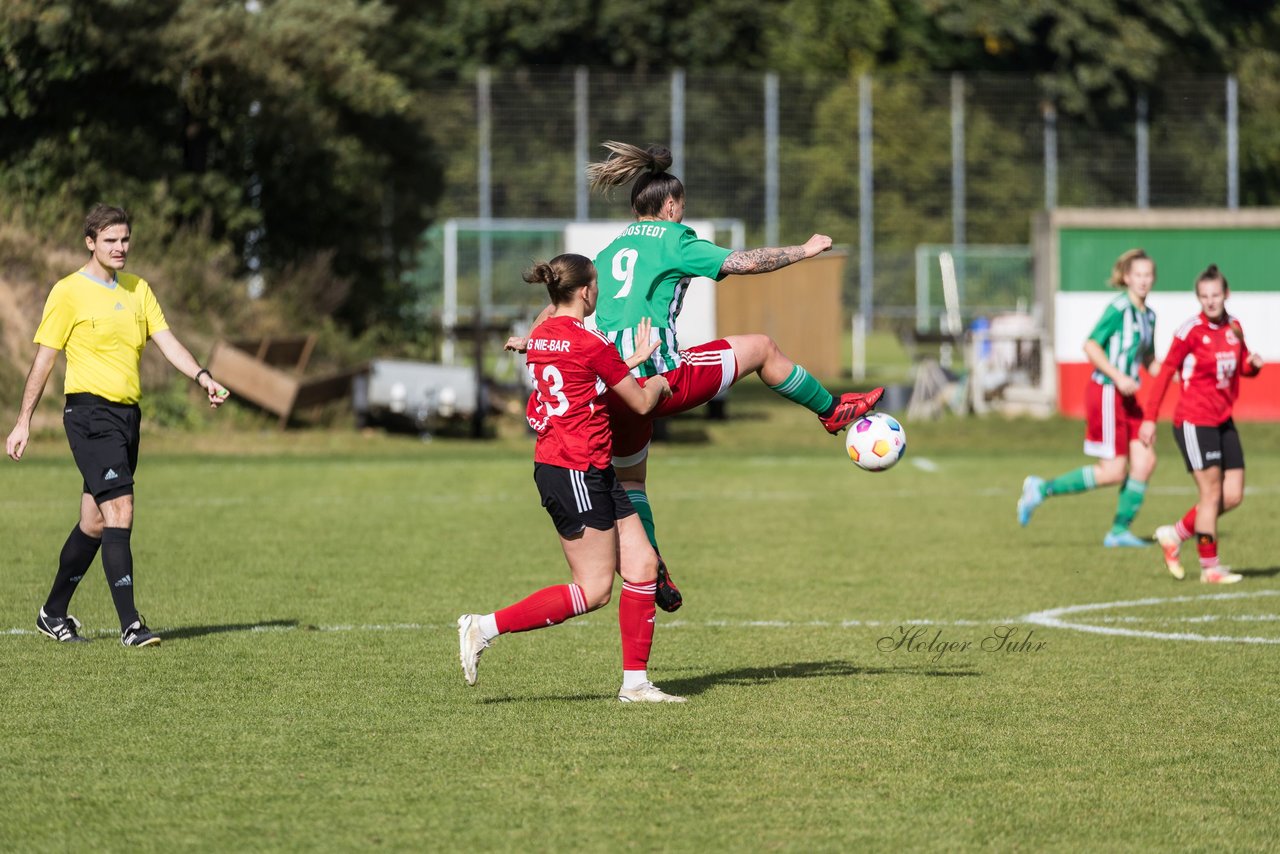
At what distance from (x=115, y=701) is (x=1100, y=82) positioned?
4091 cm

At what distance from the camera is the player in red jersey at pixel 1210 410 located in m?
11.1

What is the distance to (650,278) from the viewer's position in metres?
7.67

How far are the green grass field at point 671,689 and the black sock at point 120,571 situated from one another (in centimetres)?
22

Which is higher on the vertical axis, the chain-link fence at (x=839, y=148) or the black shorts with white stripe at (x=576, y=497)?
the chain-link fence at (x=839, y=148)

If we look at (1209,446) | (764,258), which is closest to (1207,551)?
(1209,446)

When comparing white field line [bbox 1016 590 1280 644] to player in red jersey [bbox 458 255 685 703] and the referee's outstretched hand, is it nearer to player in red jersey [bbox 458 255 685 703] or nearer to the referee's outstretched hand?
player in red jersey [bbox 458 255 685 703]

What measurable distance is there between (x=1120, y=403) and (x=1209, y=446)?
169cm

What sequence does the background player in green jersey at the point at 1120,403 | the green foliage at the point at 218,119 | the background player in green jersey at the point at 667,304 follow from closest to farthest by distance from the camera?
the background player in green jersey at the point at 667,304
the background player in green jersey at the point at 1120,403
the green foliage at the point at 218,119

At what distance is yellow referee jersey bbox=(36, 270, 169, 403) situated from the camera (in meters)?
8.55

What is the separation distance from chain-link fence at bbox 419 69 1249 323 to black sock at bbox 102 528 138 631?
2908 cm

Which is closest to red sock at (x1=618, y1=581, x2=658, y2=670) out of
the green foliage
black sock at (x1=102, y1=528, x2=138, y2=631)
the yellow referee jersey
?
black sock at (x1=102, y1=528, x2=138, y2=631)

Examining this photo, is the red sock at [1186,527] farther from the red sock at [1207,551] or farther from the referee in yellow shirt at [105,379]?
the referee in yellow shirt at [105,379]

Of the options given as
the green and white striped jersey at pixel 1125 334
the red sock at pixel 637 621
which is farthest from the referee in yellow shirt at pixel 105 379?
the green and white striped jersey at pixel 1125 334

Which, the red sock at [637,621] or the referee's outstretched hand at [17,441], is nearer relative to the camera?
the red sock at [637,621]
